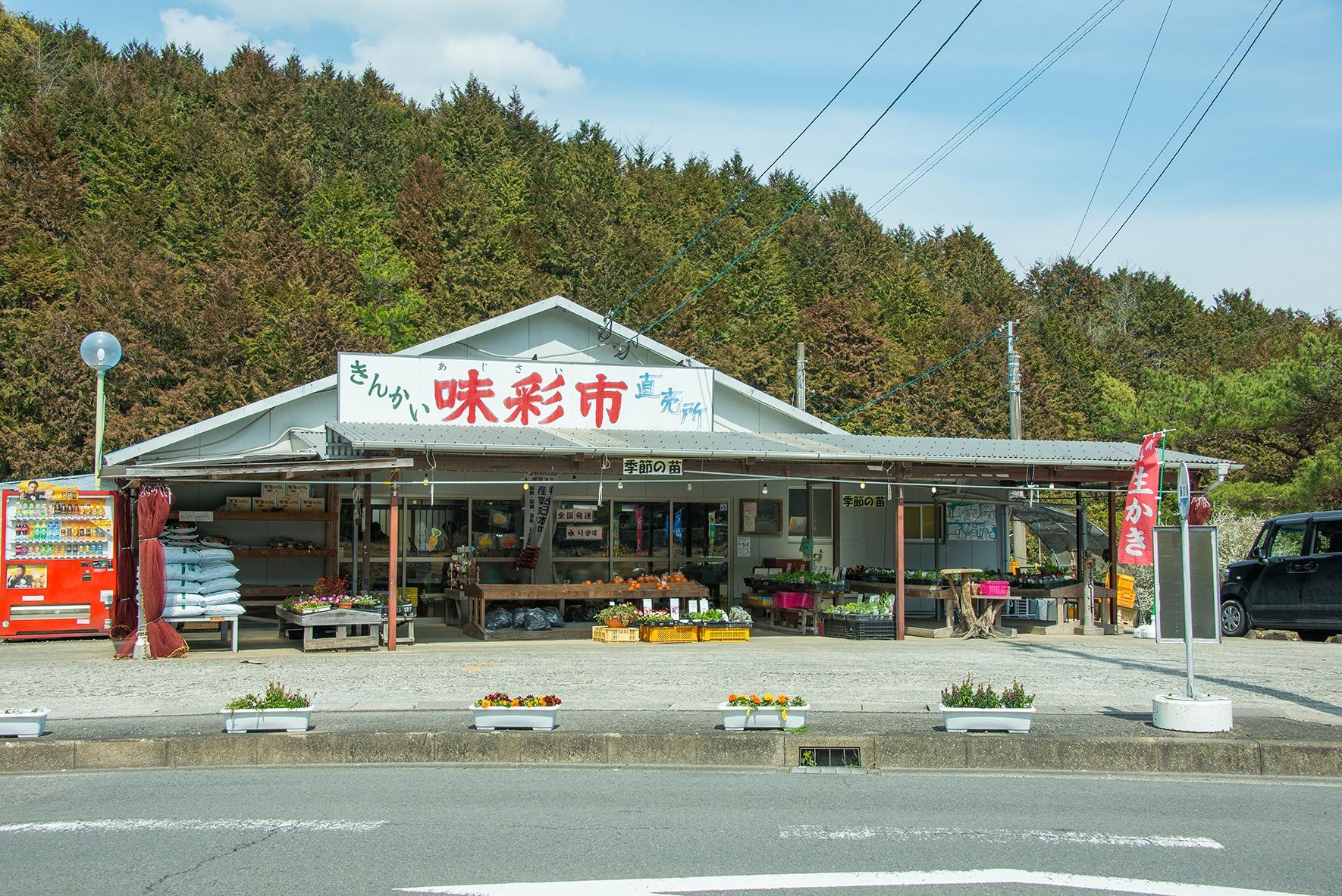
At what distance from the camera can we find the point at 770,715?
9453 mm

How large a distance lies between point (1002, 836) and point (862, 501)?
52.0ft

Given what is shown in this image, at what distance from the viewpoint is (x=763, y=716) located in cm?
947

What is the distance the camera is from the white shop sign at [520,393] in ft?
57.2

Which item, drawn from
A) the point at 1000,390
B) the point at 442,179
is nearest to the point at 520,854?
the point at 1000,390

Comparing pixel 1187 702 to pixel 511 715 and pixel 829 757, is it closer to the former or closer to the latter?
pixel 829 757

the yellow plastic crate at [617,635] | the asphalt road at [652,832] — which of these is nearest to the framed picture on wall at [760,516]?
the yellow plastic crate at [617,635]

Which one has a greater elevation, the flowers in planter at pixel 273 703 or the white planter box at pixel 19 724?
the flowers in planter at pixel 273 703

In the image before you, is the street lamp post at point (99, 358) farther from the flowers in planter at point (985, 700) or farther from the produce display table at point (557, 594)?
the flowers in planter at point (985, 700)

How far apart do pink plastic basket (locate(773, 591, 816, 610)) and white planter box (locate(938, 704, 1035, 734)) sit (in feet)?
32.1

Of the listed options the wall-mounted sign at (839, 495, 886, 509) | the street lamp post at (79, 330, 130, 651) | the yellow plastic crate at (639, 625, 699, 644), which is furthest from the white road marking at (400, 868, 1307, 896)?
the wall-mounted sign at (839, 495, 886, 509)

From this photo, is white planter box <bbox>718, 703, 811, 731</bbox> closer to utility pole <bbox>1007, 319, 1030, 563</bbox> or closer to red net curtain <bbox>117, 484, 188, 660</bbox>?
red net curtain <bbox>117, 484, 188, 660</bbox>

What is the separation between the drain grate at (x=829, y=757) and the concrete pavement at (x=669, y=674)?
1718mm

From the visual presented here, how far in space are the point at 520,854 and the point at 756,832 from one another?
1450 mm

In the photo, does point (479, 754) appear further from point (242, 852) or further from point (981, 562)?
point (981, 562)
